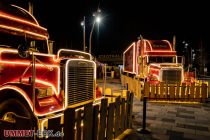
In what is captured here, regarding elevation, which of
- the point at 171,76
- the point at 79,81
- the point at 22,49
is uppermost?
the point at 22,49

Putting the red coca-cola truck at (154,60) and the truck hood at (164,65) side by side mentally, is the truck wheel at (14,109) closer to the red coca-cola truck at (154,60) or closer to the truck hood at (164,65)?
the red coca-cola truck at (154,60)

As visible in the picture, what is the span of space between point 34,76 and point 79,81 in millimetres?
1741

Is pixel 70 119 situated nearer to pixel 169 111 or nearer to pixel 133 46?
pixel 169 111

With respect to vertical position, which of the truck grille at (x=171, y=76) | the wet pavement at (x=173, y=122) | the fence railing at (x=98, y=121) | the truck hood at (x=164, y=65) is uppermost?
the truck hood at (x=164, y=65)

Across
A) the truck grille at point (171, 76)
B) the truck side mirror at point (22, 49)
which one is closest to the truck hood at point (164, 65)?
the truck grille at point (171, 76)

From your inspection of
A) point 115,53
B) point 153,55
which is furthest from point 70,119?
point 115,53

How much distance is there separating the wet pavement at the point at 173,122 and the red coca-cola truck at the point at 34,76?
200 centimetres

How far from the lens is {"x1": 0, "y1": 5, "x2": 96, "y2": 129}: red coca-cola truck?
4117 millimetres

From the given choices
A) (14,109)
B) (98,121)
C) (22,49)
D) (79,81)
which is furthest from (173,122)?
(22,49)

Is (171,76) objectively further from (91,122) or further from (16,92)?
(16,92)

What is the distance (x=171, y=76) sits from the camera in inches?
524

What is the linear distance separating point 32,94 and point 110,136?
2.23 m

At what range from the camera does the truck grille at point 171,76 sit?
13211 mm

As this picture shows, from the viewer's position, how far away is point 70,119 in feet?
11.1
